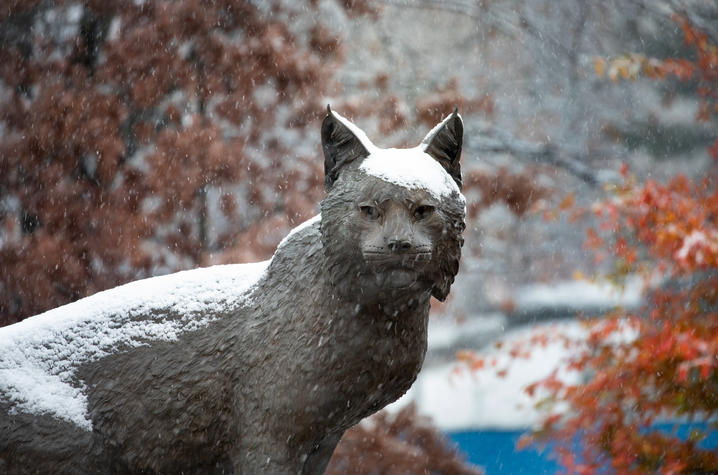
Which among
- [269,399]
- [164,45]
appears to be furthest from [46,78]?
[269,399]

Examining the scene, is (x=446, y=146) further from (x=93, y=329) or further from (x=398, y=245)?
(x=93, y=329)

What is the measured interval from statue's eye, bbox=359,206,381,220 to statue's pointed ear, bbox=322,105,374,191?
Result: 24 cm

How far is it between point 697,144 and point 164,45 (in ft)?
23.1

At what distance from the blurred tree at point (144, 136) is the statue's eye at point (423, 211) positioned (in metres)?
4.18

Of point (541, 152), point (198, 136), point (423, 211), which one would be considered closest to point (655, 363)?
point (423, 211)

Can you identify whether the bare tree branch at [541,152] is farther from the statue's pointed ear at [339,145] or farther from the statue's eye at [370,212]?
the statue's eye at [370,212]

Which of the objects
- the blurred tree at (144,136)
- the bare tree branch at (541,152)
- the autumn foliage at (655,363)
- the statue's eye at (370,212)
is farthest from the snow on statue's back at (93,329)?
the bare tree branch at (541,152)

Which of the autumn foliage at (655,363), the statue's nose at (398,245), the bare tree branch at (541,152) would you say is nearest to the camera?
the statue's nose at (398,245)

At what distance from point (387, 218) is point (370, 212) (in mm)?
76

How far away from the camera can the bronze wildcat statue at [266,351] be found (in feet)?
9.50

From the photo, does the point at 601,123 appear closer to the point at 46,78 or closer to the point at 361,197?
the point at 46,78

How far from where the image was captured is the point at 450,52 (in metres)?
11.0

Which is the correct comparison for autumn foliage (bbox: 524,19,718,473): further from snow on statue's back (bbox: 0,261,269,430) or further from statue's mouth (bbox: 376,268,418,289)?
snow on statue's back (bbox: 0,261,269,430)

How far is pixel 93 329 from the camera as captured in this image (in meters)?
3.23
